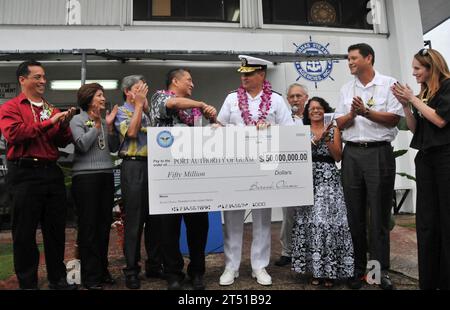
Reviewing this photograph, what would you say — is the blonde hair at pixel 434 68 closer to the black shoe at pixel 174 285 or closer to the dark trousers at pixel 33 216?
the black shoe at pixel 174 285

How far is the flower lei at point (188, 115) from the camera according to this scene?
10.5ft

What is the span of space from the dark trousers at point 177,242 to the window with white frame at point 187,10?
532 cm

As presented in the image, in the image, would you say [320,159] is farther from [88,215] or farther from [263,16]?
[263,16]

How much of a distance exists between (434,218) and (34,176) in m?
Answer: 3.25

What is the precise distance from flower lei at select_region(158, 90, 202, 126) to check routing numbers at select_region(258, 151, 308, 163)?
67 cm

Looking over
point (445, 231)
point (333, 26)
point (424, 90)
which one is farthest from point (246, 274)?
point (333, 26)

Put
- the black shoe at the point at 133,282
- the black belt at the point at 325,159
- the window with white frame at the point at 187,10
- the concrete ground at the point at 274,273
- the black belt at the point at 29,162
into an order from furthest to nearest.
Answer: the window with white frame at the point at 187,10, the black belt at the point at 325,159, the concrete ground at the point at 274,273, the black shoe at the point at 133,282, the black belt at the point at 29,162

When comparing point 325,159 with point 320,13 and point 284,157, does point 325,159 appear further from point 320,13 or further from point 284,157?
point 320,13

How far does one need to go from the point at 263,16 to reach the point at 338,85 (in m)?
2.11

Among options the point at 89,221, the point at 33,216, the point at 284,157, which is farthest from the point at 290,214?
the point at 33,216

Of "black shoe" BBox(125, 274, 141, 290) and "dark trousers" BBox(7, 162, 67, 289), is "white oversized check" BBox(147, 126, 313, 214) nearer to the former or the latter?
"black shoe" BBox(125, 274, 141, 290)

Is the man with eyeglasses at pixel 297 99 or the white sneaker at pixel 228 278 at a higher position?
the man with eyeglasses at pixel 297 99

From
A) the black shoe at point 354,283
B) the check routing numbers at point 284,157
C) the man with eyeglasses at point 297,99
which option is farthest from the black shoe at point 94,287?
the man with eyeglasses at point 297,99

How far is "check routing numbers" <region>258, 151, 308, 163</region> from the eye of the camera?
3.26m
